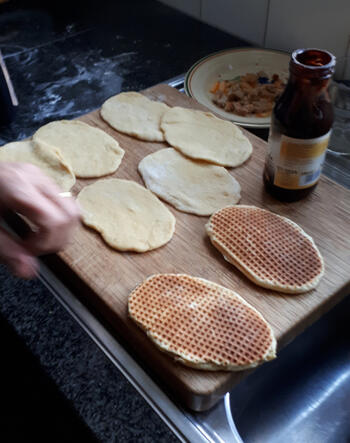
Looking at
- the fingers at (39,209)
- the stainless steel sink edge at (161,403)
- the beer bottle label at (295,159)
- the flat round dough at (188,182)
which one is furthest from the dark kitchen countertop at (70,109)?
the beer bottle label at (295,159)

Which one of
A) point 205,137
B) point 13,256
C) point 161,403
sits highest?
point 13,256

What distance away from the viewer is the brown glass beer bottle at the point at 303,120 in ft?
2.54

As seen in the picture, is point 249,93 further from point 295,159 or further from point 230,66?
point 295,159

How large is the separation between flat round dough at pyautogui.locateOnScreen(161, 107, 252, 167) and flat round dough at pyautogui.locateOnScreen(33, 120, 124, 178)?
0.46 ft

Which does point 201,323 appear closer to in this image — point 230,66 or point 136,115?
point 136,115

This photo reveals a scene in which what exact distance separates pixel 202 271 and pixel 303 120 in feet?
1.07

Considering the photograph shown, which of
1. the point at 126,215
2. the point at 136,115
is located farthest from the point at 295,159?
the point at 136,115

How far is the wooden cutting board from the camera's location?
0.70 metres

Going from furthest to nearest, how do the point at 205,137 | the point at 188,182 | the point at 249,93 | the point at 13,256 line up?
the point at 249,93 → the point at 205,137 → the point at 188,182 → the point at 13,256

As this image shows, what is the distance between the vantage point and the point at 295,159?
85 centimetres

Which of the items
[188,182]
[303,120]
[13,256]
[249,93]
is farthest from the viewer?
[249,93]

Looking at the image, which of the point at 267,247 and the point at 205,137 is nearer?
the point at 267,247

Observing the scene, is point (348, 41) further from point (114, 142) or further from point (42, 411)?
point (42, 411)

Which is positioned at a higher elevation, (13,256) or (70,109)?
(13,256)
